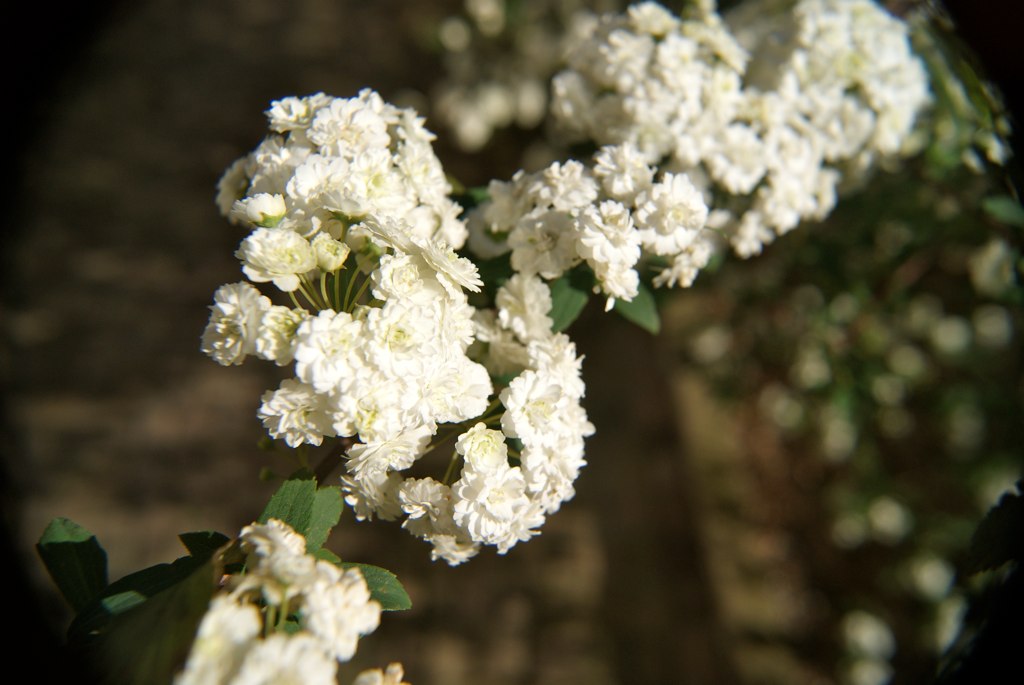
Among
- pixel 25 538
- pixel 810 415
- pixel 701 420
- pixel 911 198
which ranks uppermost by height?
pixel 911 198

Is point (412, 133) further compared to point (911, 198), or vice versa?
point (911, 198)

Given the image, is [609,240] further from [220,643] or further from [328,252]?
[220,643]

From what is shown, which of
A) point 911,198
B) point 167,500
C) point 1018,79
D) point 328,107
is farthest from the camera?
point 167,500

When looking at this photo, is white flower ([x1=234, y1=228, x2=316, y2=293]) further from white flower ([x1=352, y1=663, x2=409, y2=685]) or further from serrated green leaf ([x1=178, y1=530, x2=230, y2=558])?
white flower ([x1=352, y1=663, x2=409, y2=685])

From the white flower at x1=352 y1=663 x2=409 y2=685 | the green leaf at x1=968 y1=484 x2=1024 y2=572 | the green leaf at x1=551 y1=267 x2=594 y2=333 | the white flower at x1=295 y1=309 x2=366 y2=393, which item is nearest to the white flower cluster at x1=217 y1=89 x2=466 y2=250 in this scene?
the white flower at x1=295 y1=309 x2=366 y2=393

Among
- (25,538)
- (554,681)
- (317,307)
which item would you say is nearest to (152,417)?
(25,538)

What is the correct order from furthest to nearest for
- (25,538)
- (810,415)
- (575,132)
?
(810,415) → (25,538) → (575,132)

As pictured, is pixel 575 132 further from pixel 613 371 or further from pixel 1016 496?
pixel 613 371

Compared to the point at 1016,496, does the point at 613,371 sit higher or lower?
lower

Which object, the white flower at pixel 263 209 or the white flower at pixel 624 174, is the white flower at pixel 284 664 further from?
the white flower at pixel 624 174
